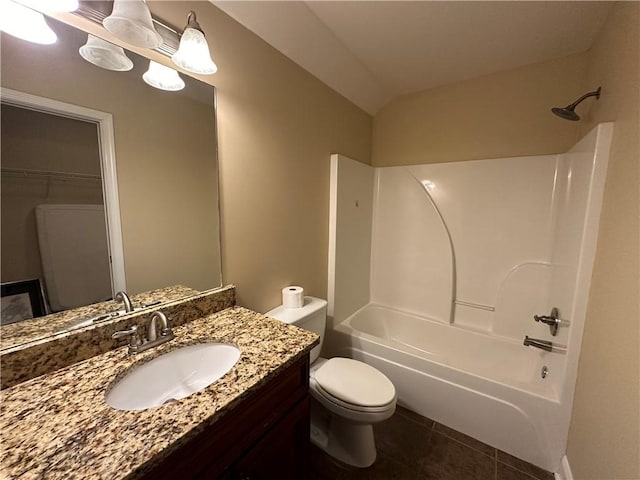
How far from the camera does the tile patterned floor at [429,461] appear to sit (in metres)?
1.35

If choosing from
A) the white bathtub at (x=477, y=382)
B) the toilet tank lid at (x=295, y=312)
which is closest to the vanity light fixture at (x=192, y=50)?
the toilet tank lid at (x=295, y=312)

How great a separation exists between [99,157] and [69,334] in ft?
1.94

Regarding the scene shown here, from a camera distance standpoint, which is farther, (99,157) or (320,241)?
(320,241)

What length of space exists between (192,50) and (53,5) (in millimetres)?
359

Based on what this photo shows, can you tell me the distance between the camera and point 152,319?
946 millimetres

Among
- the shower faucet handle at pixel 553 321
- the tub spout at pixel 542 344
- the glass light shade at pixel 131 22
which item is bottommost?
the tub spout at pixel 542 344

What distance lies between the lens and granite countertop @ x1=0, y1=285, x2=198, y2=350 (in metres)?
0.74

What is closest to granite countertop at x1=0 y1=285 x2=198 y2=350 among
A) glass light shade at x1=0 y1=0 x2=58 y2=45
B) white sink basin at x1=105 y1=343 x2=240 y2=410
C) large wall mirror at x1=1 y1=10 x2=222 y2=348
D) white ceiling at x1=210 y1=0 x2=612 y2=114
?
large wall mirror at x1=1 y1=10 x2=222 y2=348

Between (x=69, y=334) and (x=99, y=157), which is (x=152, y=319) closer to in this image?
(x=69, y=334)

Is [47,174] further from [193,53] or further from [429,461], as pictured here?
[429,461]

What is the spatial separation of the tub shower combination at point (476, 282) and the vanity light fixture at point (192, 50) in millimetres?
1099

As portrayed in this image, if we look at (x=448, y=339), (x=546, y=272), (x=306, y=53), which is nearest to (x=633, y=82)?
(x=546, y=272)

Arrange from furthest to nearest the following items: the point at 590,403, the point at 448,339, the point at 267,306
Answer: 1. the point at 448,339
2. the point at 267,306
3. the point at 590,403

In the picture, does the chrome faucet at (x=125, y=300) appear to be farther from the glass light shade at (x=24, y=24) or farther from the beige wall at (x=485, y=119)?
the beige wall at (x=485, y=119)
